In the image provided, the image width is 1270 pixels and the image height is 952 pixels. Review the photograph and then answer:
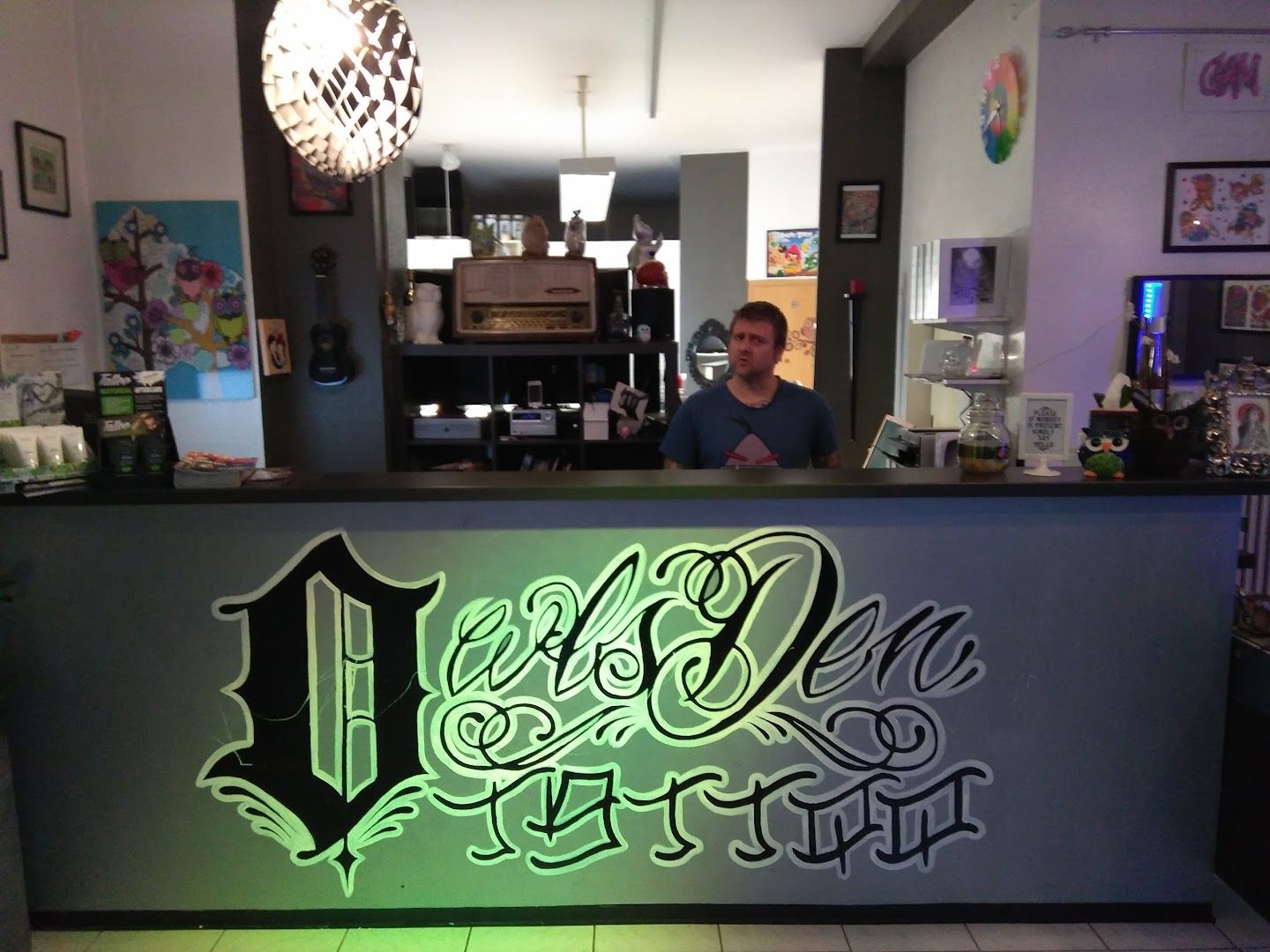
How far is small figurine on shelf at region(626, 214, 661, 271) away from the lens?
4.52 m

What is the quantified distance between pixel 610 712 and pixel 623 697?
5cm

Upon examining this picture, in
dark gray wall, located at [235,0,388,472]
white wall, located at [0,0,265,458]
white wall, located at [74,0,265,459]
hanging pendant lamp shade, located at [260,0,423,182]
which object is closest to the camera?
hanging pendant lamp shade, located at [260,0,423,182]

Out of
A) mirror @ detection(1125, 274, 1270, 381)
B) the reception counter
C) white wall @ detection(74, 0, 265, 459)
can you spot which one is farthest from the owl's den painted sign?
white wall @ detection(74, 0, 265, 459)

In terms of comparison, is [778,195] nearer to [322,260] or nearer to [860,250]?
[860,250]

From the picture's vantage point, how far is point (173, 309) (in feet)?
12.6

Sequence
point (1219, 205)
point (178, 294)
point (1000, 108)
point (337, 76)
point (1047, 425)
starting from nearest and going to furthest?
point (337, 76) → point (1047, 425) → point (1219, 205) → point (1000, 108) → point (178, 294)

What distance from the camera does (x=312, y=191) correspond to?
4.24 m

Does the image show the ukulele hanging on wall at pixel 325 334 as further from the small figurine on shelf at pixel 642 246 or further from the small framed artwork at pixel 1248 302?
the small framed artwork at pixel 1248 302

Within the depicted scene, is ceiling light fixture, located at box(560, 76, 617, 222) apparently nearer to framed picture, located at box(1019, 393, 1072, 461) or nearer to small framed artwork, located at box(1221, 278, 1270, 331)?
small framed artwork, located at box(1221, 278, 1270, 331)

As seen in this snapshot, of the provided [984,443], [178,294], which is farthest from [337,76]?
[178,294]

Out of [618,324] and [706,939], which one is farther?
[618,324]

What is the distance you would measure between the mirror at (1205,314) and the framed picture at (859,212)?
1976 mm

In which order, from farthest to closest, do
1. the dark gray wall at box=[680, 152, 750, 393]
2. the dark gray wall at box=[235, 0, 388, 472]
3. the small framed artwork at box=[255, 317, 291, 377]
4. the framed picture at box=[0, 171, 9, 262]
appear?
the dark gray wall at box=[680, 152, 750, 393] < the dark gray wall at box=[235, 0, 388, 472] < the small framed artwork at box=[255, 317, 291, 377] < the framed picture at box=[0, 171, 9, 262]

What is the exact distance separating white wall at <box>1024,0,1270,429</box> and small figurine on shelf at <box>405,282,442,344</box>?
2.84 metres
